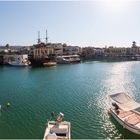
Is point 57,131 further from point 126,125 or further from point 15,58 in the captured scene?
point 15,58

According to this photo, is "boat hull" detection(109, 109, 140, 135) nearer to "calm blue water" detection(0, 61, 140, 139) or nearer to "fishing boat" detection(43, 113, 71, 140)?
"calm blue water" detection(0, 61, 140, 139)

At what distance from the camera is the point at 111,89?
42531 mm

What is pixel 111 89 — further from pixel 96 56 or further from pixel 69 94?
pixel 96 56

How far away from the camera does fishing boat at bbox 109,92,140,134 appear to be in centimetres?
2155

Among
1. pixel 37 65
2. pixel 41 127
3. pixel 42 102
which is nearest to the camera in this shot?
pixel 41 127

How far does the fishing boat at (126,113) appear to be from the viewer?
2155 centimetres

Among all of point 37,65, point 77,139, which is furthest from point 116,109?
point 37,65

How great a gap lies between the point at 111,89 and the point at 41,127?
74.8 ft

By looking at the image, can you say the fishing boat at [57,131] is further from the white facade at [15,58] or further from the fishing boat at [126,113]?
the white facade at [15,58]

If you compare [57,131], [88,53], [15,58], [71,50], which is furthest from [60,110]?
[88,53]

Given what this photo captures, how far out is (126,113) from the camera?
25.2m

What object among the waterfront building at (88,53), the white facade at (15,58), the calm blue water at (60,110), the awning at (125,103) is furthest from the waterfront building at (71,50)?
the awning at (125,103)

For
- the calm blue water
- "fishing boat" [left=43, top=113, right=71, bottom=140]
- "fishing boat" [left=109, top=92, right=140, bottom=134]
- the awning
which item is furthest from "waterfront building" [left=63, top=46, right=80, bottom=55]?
"fishing boat" [left=43, top=113, right=71, bottom=140]

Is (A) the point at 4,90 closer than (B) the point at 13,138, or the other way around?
(B) the point at 13,138
